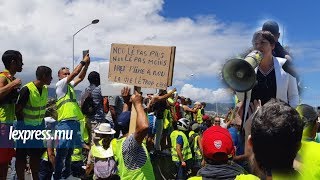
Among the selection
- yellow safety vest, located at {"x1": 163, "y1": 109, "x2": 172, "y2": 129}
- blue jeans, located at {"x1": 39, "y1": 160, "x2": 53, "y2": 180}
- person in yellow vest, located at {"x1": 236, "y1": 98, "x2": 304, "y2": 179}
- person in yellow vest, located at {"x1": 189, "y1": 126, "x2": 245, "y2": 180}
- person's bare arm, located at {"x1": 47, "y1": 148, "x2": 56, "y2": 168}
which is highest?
person in yellow vest, located at {"x1": 236, "y1": 98, "x2": 304, "y2": 179}

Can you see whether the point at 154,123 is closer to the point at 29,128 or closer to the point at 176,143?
the point at 176,143

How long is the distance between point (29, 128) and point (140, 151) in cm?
298

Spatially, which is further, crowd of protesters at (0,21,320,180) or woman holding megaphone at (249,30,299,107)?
woman holding megaphone at (249,30,299,107)

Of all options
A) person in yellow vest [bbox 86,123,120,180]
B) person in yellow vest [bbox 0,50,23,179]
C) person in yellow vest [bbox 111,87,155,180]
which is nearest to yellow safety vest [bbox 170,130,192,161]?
person in yellow vest [bbox 86,123,120,180]

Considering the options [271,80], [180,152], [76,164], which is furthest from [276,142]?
[180,152]

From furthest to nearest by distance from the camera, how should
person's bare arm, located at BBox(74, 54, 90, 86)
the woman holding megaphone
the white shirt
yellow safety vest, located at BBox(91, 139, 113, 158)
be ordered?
1. the white shirt
2. person's bare arm, located at BBox(74, 54, 90, 86)
3. yellow safety vest, located at BBox(91, 139, 113, 158)
4. the woman holding megaphone

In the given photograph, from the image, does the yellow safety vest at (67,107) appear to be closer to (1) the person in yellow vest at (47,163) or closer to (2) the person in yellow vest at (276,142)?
(1) the person in yellow vest at (47,163)

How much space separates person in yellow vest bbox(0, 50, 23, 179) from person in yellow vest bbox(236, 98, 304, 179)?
178 inches

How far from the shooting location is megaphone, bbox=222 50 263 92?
2979 millimetres

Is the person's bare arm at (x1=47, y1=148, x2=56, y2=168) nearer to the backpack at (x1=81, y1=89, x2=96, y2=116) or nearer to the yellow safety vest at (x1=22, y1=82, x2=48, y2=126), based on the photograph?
the yellow safety vest at (x1=22, y1=82, x2=48, y2=126)

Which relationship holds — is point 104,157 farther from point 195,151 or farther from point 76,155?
point 195,151

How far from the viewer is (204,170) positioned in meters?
2.96

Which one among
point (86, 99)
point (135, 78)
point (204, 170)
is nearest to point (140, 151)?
point (135, 78)

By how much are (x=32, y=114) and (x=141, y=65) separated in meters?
2.58
